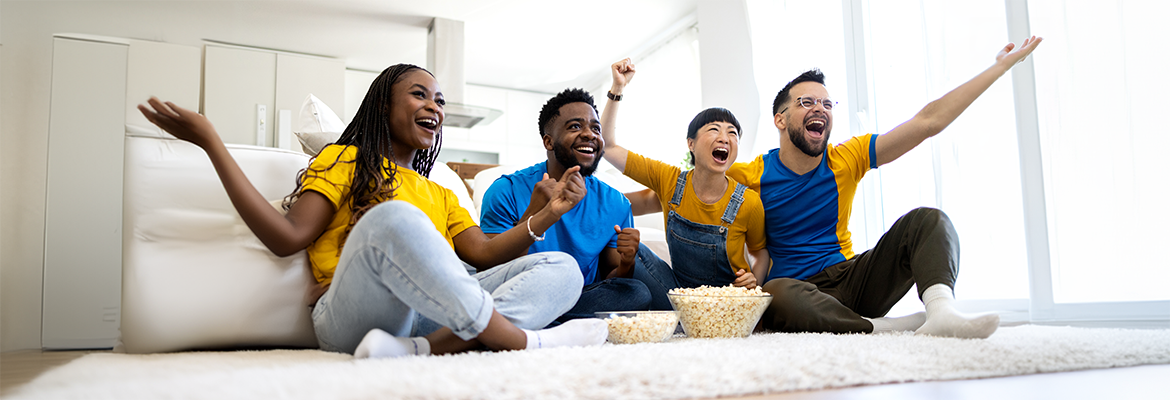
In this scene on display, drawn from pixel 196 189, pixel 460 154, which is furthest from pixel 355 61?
pixel 196 189

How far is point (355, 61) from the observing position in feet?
19.2

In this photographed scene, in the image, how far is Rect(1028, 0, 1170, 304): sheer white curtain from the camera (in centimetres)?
209

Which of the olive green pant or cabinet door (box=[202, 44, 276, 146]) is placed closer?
the olive green pant

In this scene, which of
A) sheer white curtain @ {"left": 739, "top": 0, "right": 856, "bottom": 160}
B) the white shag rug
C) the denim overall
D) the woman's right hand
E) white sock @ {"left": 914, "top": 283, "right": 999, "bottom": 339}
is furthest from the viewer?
sheer white curtain @ {"left": 739, "top": 0, "right": 856, "bottom": 160}

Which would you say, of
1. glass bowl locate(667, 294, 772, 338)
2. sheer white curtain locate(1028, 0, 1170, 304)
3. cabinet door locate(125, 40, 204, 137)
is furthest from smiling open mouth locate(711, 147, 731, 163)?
cabinet door locate(125, 40, 204, 137)

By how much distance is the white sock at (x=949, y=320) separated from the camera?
1.31 metres

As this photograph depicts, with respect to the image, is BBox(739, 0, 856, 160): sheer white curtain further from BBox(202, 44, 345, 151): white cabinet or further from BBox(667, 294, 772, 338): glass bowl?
BBox(202, 44, 345, 151): white cabinet

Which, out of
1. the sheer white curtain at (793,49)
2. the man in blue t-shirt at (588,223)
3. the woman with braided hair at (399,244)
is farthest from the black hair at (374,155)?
the sheer white curtain at (793,49)

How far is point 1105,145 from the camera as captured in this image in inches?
86.8

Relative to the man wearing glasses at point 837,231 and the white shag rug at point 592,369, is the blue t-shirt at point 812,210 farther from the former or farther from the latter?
the white shag rug at point 592,369

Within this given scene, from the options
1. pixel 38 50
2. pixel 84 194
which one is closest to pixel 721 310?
pixel 84 194

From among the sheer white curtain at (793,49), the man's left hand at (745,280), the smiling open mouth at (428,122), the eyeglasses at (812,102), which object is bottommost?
the man's left hand at (745,280)

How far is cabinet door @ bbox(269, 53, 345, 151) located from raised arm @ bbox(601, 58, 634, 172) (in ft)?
11.2

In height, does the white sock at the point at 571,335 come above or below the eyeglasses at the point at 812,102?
below
